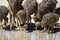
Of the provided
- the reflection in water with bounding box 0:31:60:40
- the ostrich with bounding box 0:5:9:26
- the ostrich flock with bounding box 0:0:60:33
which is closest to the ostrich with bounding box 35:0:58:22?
the ostrich flock with bounding box 0:0:60:33

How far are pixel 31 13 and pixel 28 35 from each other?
294 millimetres

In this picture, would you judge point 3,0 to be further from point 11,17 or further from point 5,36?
point 5,36

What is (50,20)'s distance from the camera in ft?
9.95

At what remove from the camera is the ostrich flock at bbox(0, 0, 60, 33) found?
304 cm

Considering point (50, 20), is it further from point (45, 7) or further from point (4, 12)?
point (4, 12)

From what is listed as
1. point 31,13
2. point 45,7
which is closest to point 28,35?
point 31,13

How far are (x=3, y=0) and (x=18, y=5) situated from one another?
22 cm

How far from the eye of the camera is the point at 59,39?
3.08 m

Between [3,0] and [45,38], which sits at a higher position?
[3,0]

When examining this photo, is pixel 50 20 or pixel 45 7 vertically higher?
pixel 45 7

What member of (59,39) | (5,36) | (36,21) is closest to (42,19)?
(36,21)

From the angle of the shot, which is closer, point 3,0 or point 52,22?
point 52,22

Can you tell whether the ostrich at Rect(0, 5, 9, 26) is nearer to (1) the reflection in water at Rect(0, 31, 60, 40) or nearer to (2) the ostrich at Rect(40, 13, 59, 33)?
(1) the reflection in water at Rect(0, 31, 60, 40)

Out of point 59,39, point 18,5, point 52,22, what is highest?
point 18,5
